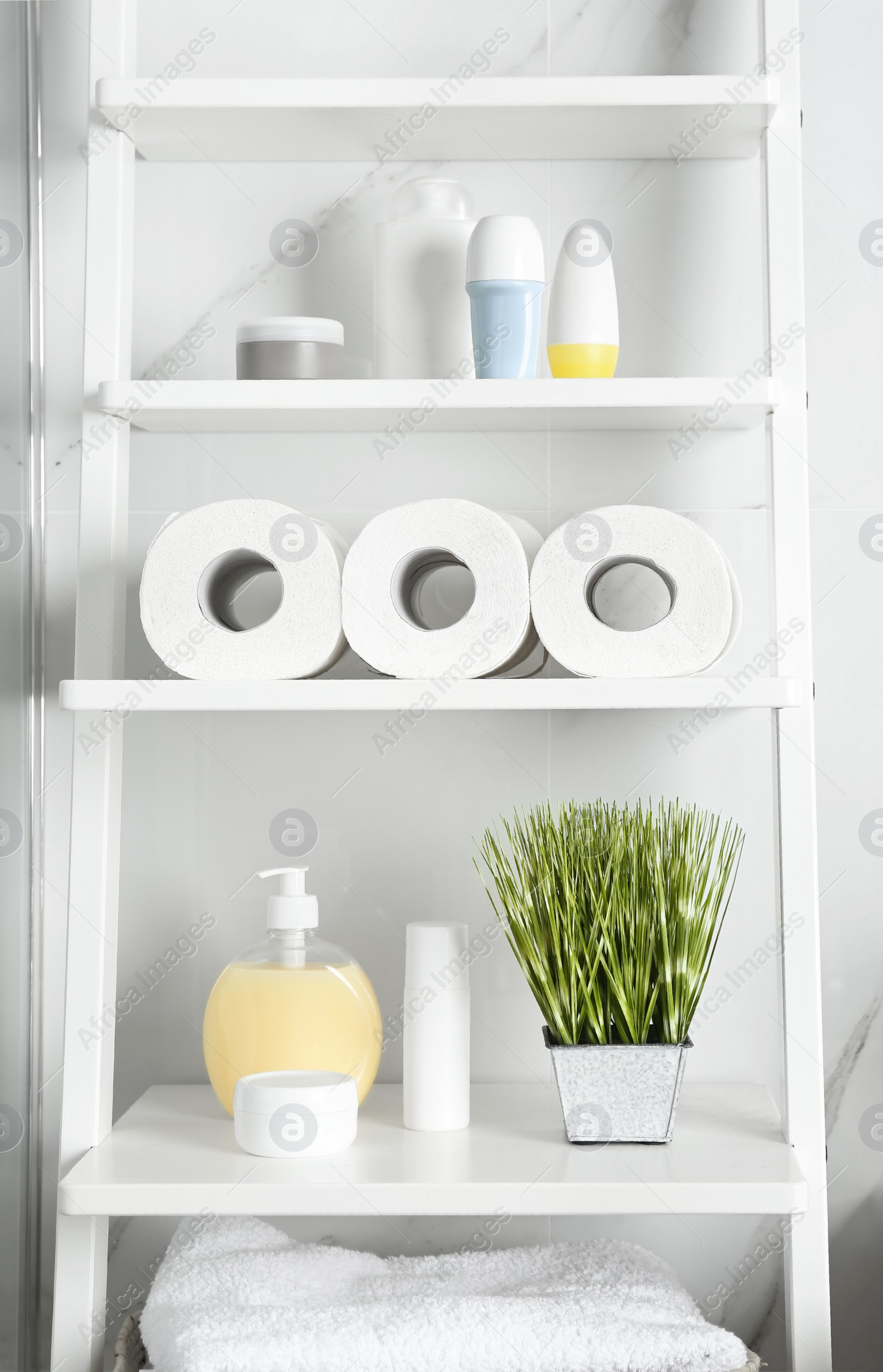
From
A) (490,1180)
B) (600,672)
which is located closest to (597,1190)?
(490,1180)

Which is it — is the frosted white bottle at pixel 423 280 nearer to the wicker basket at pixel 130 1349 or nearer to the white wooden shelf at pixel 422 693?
the white wooden shelf at pixel 422 693

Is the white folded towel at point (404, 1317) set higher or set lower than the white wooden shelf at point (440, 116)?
lower

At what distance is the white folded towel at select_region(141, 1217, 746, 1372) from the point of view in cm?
67

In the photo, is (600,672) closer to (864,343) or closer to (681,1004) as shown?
(681,1004)

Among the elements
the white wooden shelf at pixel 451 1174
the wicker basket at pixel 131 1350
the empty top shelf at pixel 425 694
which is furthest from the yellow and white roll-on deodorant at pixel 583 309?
the wicker basket at pixel 131 1350

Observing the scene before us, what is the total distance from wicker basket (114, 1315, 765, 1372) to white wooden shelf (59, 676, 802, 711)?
39cm

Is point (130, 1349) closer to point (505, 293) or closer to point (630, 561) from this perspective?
point (630, 561)

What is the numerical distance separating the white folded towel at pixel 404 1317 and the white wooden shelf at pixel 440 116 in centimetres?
76

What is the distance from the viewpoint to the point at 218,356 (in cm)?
93

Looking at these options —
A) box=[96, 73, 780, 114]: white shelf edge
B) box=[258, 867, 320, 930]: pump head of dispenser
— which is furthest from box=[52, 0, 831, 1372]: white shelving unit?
box=[258, 867, 320, 930]: pump head of dispenser

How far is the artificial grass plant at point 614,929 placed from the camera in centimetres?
77

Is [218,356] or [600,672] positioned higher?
[218,356]

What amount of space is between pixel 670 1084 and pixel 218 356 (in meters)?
0.63

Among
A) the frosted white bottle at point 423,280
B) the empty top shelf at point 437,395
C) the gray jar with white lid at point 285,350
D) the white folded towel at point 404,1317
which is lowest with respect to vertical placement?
the white folded towel at point 404,1317
